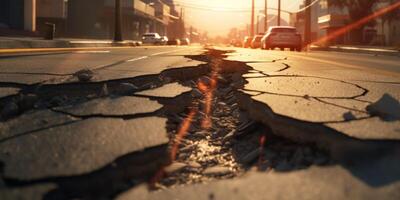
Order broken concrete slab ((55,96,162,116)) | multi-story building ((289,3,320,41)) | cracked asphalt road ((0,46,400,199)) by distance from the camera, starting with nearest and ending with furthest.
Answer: cracked asphalt road ((0,46,400,199)) < broken concrete slab ((55,96,162,116)) < multi-story building ((289,3,320,41))

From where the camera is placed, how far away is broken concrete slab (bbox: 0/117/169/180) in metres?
2.45

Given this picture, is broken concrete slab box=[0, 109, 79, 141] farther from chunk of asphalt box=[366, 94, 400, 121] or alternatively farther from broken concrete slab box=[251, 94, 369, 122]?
chunk of asphalt box=[366, 94, 400, 121]

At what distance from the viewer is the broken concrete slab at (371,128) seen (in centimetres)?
282

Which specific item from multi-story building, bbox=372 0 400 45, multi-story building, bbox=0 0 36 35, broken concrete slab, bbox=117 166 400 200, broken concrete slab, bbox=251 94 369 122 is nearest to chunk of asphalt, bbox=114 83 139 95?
broken concrete slab, bbox=251 94 369 122

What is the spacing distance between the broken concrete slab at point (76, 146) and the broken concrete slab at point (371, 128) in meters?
1.10

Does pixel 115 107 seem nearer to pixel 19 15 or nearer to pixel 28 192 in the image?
pixel 28 192

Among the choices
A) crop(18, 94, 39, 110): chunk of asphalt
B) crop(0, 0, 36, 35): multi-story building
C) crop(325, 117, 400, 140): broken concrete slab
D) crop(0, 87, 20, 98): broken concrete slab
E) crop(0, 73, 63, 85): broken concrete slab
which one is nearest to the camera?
crop(325, 117, 400, 140): broken concrete slab

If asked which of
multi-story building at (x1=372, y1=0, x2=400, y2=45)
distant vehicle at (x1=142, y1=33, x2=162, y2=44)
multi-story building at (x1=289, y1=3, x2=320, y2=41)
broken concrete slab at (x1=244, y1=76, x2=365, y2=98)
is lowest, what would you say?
broken concrete slab at (x1=244, y1=76, x2=365, y2=98)

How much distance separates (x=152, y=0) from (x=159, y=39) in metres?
47.1

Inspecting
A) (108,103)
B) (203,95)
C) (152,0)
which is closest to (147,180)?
(108,103)

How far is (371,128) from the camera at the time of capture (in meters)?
3.01

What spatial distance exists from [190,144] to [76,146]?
944mm

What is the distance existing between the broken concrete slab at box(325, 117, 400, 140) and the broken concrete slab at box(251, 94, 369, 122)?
0.55 ft

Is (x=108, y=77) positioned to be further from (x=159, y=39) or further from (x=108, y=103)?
(x=159, y=39)
